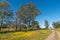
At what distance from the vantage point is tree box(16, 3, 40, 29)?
6200 centimetres

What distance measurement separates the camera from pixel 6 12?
4581 centimetres

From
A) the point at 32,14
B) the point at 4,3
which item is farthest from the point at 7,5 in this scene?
the point at 32,14

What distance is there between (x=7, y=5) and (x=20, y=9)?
1820cm

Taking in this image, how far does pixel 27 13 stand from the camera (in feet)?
207

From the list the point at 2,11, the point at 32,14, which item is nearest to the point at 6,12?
the point at 2,11

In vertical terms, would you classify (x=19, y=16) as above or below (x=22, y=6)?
below

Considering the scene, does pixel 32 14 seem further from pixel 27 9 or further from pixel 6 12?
pixel 6 12

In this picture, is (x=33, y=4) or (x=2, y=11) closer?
(x=2, y=11)

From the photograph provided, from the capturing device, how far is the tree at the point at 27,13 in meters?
62.0

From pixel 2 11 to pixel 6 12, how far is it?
1424 mm

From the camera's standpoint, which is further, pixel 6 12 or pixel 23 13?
pixel 23 13

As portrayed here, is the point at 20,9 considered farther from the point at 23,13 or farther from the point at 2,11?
the point at 2,11

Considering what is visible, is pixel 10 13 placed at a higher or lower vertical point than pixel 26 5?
lower

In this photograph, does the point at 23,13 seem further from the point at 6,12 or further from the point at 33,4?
the point at 6,12
